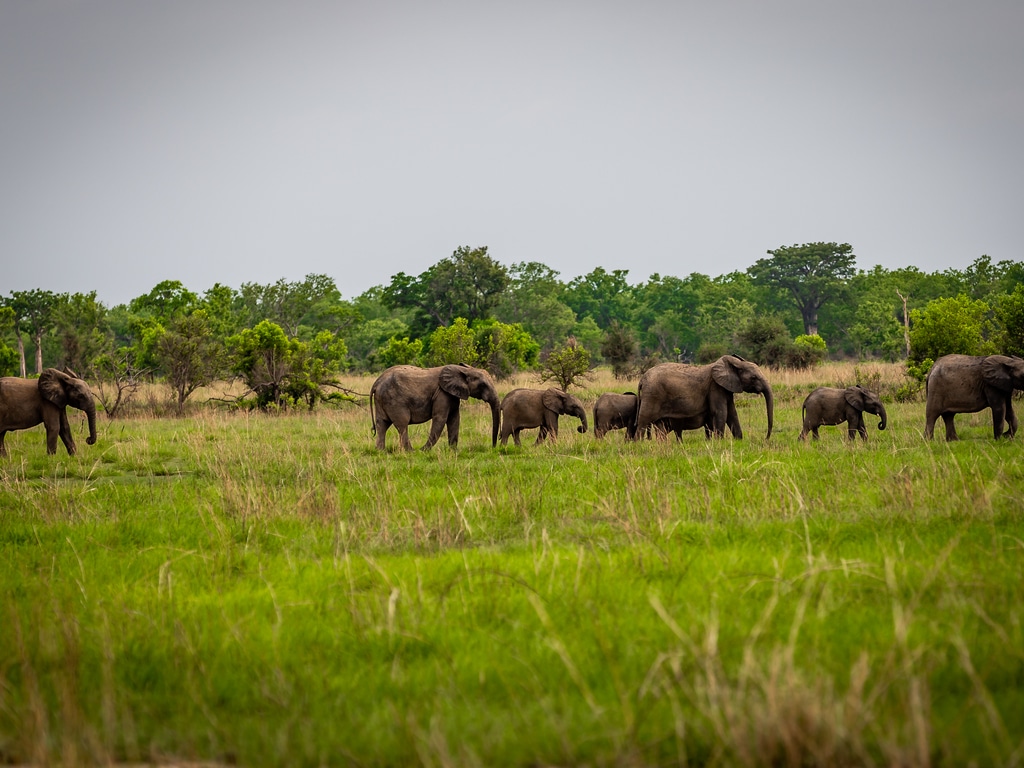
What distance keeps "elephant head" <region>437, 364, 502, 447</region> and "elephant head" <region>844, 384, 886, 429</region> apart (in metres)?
6.48

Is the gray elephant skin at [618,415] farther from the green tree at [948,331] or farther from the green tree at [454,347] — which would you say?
the green tree at [454,347]

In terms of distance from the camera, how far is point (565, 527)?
7.31m

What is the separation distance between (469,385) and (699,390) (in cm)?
419

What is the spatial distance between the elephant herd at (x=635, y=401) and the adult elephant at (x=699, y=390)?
2 centimetres

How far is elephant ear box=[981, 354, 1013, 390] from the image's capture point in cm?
1285

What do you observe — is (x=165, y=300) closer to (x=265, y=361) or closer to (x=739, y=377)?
(x=265, y=361)

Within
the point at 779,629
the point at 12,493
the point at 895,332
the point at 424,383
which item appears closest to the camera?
the point at 779,629

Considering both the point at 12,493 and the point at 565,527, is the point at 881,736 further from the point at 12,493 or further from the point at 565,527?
the point at 12,493

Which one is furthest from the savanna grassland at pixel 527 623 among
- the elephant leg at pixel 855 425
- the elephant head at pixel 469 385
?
the elephant leg at pixel 855 425

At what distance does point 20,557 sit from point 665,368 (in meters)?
11.5

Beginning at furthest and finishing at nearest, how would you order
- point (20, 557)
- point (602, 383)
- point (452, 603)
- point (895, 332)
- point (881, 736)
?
point (895, 332) → point (602, 383) → point (20, 557) → point (452, 603) → point (881, 736)

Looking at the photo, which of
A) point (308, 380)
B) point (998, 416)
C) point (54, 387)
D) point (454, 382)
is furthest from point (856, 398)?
point (308, 380)

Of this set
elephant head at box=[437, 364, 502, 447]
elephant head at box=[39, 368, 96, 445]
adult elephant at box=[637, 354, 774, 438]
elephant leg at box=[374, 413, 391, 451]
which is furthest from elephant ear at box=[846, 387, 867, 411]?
elephant head at box=[39, 368, 96, 445]

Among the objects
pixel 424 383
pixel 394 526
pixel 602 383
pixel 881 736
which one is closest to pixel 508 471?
pixel 394 526
